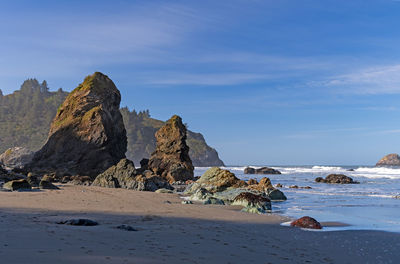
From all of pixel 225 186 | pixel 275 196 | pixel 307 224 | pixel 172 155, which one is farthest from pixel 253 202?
pixel 172 155

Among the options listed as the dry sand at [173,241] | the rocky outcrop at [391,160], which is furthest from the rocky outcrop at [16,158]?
the rocky outcrop at [391,160]

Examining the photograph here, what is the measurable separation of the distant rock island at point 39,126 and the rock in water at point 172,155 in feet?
401

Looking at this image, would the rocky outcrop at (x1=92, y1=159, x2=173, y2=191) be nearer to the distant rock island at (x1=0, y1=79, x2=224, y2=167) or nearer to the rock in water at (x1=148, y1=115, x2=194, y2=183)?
the rock in water at (x1=148, y1=115, x2=194, y2=183)

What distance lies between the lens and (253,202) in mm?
16984

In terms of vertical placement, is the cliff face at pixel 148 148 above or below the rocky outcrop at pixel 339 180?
above

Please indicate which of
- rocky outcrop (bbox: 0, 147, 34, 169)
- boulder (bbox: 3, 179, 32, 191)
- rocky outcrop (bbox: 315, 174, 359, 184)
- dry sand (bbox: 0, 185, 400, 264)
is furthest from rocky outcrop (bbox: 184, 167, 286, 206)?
rocky outcrop (bbox: 0, 147, 34, 169)

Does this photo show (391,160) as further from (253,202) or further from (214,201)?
(253,202)

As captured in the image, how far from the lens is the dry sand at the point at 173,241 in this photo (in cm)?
558

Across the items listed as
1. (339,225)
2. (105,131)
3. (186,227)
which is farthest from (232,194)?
(105,131)

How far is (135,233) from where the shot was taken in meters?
7.81

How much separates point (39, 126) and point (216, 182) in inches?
6222

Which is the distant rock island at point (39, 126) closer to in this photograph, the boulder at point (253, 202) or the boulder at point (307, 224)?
the boulder at point (253, 202)

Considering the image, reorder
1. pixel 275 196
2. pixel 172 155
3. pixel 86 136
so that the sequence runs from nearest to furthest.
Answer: pixel 275 196 → pixel 86 136 → pixel 172 155

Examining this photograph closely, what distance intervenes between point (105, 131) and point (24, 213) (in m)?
31.9
